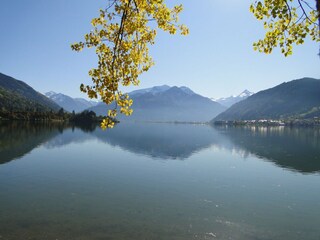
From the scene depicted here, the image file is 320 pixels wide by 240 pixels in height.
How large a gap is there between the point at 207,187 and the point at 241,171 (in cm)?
1671

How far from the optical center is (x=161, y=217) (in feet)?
84.4

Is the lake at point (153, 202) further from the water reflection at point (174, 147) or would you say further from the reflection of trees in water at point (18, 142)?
→ the water reflection at point (174, 147)

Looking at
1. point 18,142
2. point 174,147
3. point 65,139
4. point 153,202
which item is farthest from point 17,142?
point 153,202

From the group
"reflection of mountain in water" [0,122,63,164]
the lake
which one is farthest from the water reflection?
the lake

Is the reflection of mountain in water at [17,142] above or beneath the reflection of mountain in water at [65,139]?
above

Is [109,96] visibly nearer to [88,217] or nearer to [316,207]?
[88,217]

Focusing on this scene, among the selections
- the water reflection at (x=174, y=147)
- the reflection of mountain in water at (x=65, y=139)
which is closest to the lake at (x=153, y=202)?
the water reflection at (x=174, y=147)

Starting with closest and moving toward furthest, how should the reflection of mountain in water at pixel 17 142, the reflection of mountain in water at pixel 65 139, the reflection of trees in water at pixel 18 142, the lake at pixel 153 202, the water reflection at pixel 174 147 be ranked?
the lake at pixel 153 202, the reflection of mountain in water at pixel 17 142, the reflection of trees in water at pixel 18 142, the water reflection at pixel 174 147, the reflection of mountain in water at pixel 65 139

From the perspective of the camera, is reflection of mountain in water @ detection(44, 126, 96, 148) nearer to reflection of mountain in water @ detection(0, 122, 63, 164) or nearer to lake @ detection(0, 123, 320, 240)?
reflection of mountain in water @ detection(0, 122, 63, 164)

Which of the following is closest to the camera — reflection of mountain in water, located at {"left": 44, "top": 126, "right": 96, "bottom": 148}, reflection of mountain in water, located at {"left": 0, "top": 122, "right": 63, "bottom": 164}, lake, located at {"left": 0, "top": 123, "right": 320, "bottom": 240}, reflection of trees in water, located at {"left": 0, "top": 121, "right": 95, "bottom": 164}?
lake, located at {"left": 0, "top": 123, "right": 320, "bottom": 240}

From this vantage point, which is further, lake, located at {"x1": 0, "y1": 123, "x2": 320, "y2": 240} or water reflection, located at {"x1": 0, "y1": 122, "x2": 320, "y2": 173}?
water reflection, located at {"x1": 0, "y1": 122, "x2": 320, "y2": 173}

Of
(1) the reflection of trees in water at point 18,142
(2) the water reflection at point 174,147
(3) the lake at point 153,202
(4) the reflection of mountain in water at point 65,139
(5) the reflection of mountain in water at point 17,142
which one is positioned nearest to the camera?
(3) the lake at point 153,202

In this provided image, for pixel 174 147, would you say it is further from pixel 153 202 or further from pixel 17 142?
pixel 153 202

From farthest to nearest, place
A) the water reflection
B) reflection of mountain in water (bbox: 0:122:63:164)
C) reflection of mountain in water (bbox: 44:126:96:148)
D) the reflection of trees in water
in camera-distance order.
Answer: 1. reflection of mountain in water (bbox: 44:126:96:148)
2. the water reflection
3. the reflection of trees in water
4. reflection of mountain in water (bbox: 0:122:63:164)
